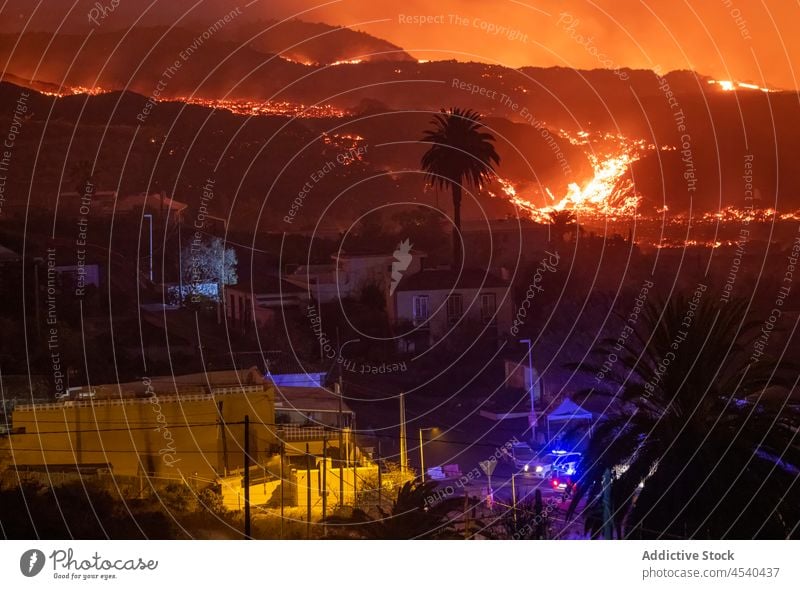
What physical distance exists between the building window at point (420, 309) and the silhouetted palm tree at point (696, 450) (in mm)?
21113

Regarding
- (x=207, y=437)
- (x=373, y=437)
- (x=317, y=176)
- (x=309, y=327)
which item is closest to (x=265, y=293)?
(x=309, y=327)

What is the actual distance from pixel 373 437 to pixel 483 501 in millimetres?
8214

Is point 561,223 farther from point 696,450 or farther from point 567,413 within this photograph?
point 696,450

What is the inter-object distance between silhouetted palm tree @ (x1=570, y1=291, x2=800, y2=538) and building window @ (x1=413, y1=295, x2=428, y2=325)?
2111cm

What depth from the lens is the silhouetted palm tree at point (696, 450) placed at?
17.0 m

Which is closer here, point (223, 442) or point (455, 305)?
point (223, 442)

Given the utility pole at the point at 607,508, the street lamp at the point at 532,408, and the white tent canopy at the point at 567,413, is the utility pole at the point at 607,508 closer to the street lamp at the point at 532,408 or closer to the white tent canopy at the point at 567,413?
the white tent canopy at the point at 567,413

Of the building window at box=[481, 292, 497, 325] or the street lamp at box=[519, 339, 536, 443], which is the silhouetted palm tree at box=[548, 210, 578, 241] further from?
the street lamp at box=[519, 339, 536, 443]

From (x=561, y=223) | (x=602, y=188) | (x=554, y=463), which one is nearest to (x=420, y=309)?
(x=561, y=223)

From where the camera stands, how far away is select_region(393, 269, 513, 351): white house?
39.5 metres

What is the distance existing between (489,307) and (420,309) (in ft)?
6.85

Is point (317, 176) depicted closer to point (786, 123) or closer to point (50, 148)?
point (50, 148)

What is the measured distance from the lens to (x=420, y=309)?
132 feet

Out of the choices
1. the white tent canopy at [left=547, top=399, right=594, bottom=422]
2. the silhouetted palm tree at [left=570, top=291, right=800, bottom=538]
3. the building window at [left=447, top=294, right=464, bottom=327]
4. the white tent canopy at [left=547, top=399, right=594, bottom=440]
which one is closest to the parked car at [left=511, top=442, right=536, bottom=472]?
the white tent canopy at [left=547, top=399, right=594, bottom=440]
